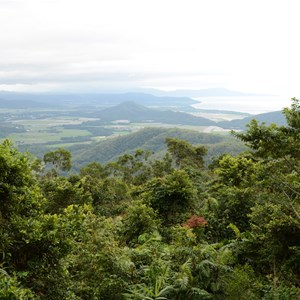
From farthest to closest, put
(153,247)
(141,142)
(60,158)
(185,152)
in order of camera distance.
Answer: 1. (141,142)
2. (60,158)
3. (185,152)
4. (153,247)

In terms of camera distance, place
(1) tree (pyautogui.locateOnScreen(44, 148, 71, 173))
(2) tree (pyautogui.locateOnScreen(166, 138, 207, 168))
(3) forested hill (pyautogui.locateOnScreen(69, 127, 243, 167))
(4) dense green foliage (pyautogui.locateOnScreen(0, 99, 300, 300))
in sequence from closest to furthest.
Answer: (4) dense green foliage (pyautogui.locateOnScreen(0, 99, 300, 300)) < (1) tree (pyautogui.locateOnScreen(44, 148, 71, 173)) < (2) tree (pyautogui.locateOnScreen(166, 138, 207, 168)) < (3) forested hill (pyautogui.locateOnScreen(69, 127, 243, 167))

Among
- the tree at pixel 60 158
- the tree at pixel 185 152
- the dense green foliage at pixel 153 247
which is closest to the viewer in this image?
the dense green foliage at pixel 153 247

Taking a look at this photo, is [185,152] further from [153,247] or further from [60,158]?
[153,247]

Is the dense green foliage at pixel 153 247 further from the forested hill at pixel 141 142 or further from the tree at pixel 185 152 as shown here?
the forested hill at pixel 141 142

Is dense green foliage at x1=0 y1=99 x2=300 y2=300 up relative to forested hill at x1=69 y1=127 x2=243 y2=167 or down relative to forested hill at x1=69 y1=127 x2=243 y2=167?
up

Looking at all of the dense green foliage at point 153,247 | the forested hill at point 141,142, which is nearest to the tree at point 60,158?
the dense green foliage at point 153,247

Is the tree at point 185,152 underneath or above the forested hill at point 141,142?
above

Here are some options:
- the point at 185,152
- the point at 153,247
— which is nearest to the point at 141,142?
the point at 185,152

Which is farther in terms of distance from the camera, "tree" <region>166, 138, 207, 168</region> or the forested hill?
the forested hill

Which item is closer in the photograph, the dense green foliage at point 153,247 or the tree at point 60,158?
the dense green foliage at point 153,247

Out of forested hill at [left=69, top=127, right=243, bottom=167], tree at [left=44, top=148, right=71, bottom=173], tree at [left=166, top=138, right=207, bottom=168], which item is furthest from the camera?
forested hill at [left=69, top=127, right=243, bottom=167]

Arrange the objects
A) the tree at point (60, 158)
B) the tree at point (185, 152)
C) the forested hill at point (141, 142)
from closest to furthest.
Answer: the tree at point (60, 158), the tree at point (185, 152), the forested hill at point (141, 142)

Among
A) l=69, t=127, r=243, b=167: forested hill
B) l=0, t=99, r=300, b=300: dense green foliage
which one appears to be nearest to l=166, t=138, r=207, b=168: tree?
l=0, t=99, r=300, b=300: dense green foliage

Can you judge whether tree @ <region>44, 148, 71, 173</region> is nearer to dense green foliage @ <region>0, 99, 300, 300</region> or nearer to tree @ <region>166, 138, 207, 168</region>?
tree @ <region>166, 138, 207, 168</region>
